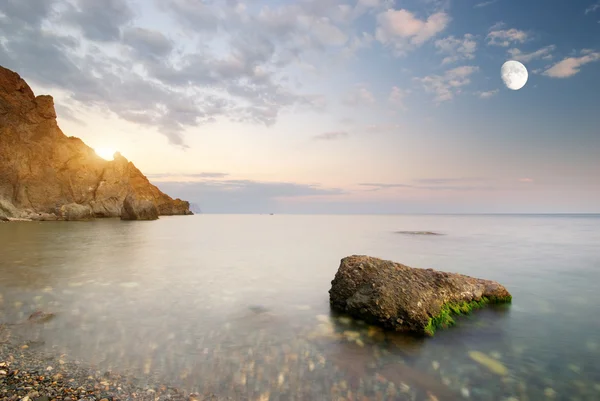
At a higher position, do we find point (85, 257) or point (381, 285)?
point (381, 285)

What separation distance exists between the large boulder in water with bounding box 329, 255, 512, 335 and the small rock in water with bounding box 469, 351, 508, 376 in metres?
1.12

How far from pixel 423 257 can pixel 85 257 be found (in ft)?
78.7

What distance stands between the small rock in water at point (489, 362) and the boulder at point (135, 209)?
83.9m

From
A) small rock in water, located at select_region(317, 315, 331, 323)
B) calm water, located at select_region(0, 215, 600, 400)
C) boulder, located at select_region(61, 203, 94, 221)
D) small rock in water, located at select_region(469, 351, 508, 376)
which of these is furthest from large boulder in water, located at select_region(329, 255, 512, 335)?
boulder, located at select_region(61, 203, 94, 221)

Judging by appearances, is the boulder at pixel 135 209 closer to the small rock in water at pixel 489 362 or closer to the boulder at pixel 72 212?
the boulder at pixel 72 212

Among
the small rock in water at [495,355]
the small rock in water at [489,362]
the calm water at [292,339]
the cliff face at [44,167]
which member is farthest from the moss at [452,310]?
the cliff face at [44,167]

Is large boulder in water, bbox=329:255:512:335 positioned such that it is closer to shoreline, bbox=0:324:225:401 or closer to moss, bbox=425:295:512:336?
moss, bbox=425:295:512:336

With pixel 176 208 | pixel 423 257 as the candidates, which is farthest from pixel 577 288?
pixel 176 208

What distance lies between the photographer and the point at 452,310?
357 inches

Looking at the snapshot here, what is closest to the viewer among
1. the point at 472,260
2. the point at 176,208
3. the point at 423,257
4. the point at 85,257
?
the point at 85,257

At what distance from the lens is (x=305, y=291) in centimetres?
1271

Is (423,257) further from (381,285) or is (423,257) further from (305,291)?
(381,285)

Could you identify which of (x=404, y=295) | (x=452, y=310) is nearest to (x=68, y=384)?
(x=404, y=295)

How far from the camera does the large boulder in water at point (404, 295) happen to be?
8.00 meters
